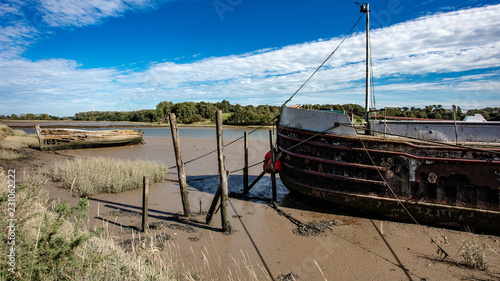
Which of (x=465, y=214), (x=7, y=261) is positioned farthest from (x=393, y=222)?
(x=7, y=261)

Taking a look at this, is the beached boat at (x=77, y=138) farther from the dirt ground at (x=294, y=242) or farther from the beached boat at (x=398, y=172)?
the beached boat at (x=398, y=172)

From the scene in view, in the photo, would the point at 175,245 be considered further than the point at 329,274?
→ Yes

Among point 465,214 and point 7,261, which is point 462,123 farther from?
point 7,261

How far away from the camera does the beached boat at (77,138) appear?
69.3 ft

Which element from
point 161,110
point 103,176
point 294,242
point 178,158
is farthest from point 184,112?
point 294,242

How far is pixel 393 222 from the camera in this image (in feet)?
24.2

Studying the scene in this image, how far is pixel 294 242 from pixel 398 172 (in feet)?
10.5

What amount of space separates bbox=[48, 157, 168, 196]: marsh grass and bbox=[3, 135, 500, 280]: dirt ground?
800 millimetres

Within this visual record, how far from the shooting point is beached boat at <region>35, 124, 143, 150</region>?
69.3 ft

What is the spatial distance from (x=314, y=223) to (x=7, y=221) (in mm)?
6299

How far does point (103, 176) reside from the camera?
10.4 metres

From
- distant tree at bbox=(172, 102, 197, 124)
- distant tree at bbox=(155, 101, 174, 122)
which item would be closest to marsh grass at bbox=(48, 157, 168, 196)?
distant tree at bbox=(172, 102, 197, 124)

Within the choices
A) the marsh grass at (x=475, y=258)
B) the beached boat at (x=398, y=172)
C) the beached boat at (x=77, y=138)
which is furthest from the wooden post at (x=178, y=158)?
the beached boat at (x=77, y=138)

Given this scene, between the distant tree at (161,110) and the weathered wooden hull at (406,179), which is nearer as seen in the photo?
the weathered wooden hull at (406,179)
